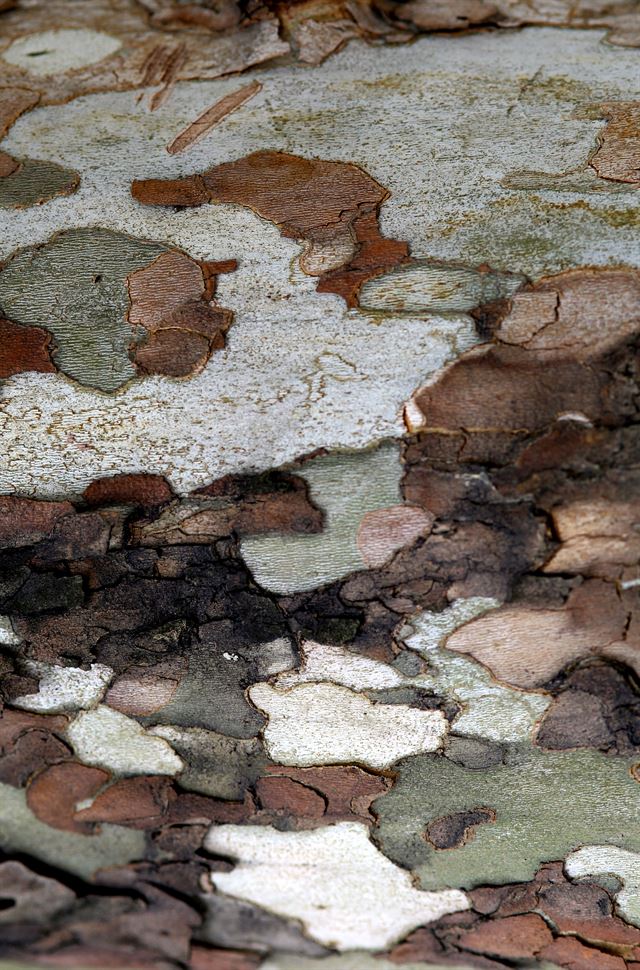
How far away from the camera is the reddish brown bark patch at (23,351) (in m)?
1.04

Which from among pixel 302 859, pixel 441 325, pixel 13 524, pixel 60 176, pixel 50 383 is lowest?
pixel 302 859

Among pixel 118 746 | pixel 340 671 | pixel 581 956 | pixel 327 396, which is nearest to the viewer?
pixel 327 396

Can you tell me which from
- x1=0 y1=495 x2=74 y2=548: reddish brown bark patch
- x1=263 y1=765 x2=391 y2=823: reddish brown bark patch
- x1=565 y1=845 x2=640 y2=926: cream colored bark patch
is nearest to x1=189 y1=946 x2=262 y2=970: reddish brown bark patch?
x1=263 y1=765 x2=391 y2=823: reddish brown bark patch

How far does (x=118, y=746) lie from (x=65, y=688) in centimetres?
16

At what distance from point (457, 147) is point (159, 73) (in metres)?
0.47

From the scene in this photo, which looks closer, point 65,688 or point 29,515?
point 29,515

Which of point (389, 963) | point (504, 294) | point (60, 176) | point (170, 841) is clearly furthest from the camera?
point (389, 963)

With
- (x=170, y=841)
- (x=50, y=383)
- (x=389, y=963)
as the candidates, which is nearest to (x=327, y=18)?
(x=50, y=383)

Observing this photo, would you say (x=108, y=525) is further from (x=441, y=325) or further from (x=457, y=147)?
(x=457, y=147)

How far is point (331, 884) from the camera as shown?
1470mm

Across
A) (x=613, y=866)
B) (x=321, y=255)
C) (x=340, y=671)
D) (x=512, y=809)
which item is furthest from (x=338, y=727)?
(x=321, y=255)

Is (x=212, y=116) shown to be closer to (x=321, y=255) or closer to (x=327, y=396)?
(x=321, y=255)

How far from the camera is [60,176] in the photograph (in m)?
1.10

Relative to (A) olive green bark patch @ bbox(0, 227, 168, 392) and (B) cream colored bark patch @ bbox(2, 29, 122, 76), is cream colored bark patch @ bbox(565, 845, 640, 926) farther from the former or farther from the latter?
(B) cream colored bark patch @ bbox(2, 29, 122, 76)
